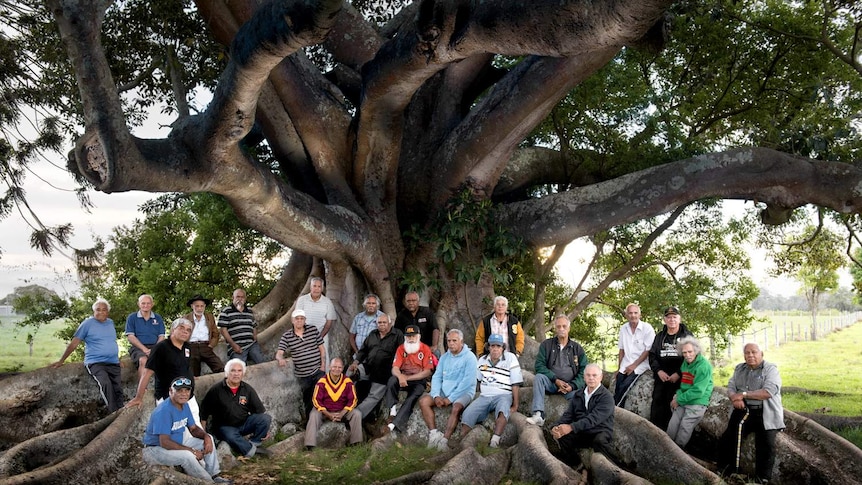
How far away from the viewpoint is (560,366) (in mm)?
9102

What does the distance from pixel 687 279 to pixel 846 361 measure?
1531cm

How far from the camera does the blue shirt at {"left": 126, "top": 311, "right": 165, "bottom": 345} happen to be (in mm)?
10023

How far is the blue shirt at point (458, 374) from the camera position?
29.4ft

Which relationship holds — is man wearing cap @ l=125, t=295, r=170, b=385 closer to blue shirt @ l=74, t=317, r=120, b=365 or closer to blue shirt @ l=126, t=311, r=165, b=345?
blue shirt @ l=126, t=311, r=165, b=345

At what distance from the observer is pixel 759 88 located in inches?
563

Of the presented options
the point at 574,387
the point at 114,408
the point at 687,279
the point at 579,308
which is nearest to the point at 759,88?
the point at 687,279

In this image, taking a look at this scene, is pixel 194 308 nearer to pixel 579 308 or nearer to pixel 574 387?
pixel 574 387

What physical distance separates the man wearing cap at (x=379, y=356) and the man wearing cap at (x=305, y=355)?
604mm

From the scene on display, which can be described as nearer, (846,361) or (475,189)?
(475,189)

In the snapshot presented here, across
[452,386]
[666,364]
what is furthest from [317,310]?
[666,364]

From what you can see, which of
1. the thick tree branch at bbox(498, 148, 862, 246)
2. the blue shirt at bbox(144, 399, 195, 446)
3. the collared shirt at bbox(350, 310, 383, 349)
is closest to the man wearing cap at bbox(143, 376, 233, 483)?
the blue shirt at bbox(144, 399, 195, 446)

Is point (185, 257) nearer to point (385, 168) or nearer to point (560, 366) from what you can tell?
point (385, 168)

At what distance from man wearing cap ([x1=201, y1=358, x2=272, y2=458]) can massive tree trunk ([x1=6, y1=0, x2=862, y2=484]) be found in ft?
2.46

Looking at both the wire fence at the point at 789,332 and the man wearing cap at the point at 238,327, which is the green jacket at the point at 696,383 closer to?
the man wearing cap at the point at 238,327
